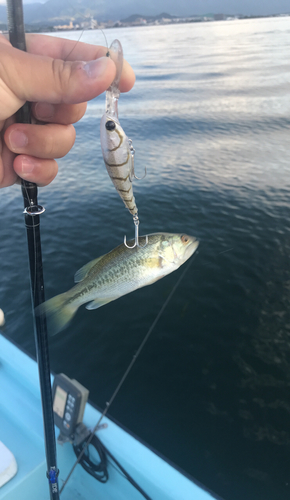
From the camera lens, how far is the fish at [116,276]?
186 centimetres

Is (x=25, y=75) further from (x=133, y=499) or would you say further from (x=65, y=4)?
(x=133, y=499)

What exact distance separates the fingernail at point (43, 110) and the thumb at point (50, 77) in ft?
1.96

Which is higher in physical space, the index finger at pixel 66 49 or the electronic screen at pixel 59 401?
the index finger at pixel 66 49

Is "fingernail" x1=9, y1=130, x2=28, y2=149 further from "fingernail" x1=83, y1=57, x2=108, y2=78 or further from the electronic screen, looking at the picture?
the electronic screen

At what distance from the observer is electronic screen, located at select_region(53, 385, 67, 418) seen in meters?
4.44

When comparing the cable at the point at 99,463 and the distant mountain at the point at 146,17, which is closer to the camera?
the distant mountain at the point at 146,17

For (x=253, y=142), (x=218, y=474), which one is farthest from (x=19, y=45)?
(x=253, y=142)

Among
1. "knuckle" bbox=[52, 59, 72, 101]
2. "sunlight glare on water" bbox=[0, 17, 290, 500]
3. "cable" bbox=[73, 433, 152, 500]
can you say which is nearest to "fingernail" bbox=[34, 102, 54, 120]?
"sunlight glare on water" bbox=[0, 17, 290, 500]

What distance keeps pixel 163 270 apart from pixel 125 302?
28.4 feet

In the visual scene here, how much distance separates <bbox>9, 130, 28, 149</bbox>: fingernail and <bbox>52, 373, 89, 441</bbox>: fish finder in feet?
11.0

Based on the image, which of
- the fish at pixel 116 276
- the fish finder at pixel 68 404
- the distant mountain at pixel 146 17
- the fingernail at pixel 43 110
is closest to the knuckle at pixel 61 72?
the distant mountain at pixel 146 17

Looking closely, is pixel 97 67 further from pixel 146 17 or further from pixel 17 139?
pixel 146 17

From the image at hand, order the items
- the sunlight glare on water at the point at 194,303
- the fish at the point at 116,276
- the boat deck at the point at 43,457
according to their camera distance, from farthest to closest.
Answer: the sunlight glare on water at the point at 194,303 < the boat deck at the point at 43,457 < the fish at the point at 116,276

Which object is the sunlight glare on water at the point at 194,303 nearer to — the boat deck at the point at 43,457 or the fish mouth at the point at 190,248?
the fish mouth at the point at 190,248
